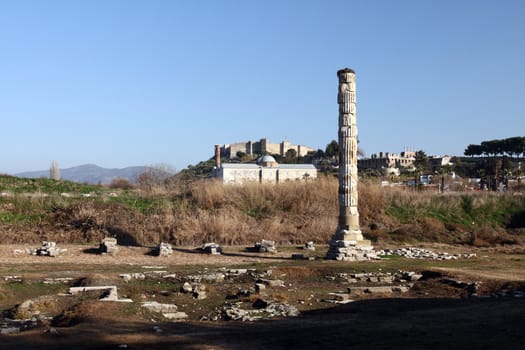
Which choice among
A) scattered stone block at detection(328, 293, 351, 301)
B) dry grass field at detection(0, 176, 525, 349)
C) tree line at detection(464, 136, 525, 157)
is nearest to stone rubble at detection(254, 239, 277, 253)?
dry grass field at detection(0, 176, 525, 349)

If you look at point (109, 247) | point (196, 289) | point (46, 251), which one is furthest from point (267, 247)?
point (196, 289)

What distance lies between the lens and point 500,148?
3634 inches

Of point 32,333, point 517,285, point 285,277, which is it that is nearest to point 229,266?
point 285,277

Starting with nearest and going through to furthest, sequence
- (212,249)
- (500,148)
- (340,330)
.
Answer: (340,330)
(212,249)
(500,148)

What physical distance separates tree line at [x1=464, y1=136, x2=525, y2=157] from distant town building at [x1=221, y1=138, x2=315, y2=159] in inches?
1384

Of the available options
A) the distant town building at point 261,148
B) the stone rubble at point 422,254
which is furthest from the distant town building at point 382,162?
the stone rubble at point 422,254

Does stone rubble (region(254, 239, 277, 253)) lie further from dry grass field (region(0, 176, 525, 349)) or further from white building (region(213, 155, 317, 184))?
white building (region(213, 155, 317, 184))

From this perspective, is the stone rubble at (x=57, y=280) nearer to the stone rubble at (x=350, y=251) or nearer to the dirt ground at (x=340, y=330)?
the dirt ground at (x=340, y=330)

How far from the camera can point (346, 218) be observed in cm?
2217

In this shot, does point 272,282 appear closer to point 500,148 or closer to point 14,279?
point 14,279

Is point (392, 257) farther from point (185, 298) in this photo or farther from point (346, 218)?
point (185, 298)

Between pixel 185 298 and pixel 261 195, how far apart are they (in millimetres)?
17182

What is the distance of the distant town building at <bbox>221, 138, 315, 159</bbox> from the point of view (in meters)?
124

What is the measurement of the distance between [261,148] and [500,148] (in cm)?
4804
